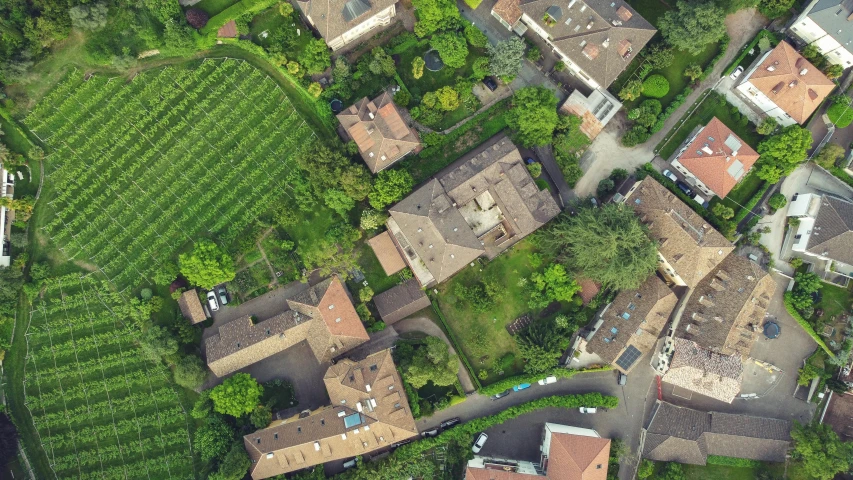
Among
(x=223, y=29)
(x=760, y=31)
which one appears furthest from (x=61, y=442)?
(x=760, y=31)

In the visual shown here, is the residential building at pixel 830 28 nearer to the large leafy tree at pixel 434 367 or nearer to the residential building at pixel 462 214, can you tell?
the residential building at pixel 462 214

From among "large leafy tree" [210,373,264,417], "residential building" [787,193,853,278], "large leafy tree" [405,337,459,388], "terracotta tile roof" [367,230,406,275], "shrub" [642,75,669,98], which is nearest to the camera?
"large leafy tree" [405,337,459,388]

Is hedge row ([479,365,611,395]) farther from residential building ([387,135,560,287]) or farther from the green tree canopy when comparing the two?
the green tree canopy

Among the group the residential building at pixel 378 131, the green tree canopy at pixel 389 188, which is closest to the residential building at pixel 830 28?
the residential building at pixel 378 131

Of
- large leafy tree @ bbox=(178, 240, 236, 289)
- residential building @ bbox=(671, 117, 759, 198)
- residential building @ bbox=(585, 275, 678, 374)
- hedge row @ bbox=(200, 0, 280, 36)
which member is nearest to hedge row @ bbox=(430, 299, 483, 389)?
residential building @ bbox=(585, 275, 678, 374)

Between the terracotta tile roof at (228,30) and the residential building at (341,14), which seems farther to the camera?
the terracotta tile roof at (228,30)

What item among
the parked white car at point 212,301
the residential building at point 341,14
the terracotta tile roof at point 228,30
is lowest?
the parked white car at point 212,301

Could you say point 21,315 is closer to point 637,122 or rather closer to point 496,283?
point 496,283
